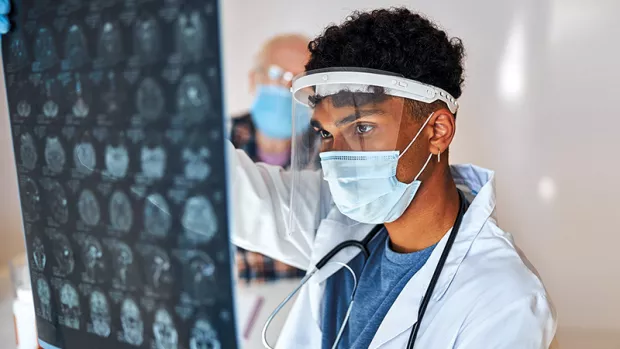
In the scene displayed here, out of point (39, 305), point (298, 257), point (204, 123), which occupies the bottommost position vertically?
→ point (298, 257)

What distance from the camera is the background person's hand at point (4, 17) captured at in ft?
2.09

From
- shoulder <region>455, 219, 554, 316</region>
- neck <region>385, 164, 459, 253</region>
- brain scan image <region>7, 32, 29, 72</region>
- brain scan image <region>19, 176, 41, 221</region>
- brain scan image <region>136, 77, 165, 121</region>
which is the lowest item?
shoulder <region>455, 219, 554, 316</region>

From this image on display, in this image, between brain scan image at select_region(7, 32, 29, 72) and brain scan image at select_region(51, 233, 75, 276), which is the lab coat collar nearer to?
brain scan image at select_region(51, 233, 75, 276)

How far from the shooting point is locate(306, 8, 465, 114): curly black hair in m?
1.02

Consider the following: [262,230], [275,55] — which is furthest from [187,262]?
[275,55]

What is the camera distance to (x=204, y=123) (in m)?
0.48

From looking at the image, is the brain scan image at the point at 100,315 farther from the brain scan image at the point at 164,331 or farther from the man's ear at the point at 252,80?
the man's ear at the point at 252,80

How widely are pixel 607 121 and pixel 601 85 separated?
115mm

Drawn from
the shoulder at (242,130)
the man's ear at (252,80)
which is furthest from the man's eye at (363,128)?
the man's ear at (252,80)

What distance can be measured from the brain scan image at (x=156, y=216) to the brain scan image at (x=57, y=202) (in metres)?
0.14

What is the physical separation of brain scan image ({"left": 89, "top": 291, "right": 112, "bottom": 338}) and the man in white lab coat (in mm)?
423

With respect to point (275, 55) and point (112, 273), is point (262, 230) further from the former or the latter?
point (275, 55)

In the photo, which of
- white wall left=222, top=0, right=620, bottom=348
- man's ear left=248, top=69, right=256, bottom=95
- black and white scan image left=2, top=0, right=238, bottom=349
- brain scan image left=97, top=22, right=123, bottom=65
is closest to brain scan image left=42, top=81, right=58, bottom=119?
black and white scan image left=2, top=0, right=238, bottom=349

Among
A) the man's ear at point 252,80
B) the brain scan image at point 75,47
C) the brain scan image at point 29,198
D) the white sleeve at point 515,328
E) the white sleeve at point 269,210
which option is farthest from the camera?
the man's ear at point 252,80
